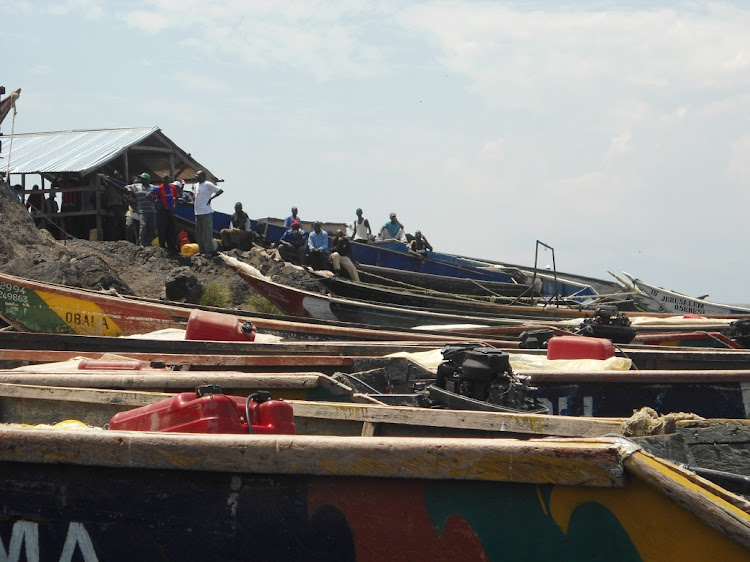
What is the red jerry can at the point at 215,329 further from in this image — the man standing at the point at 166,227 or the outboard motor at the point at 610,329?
the man standing at the point at 166,227

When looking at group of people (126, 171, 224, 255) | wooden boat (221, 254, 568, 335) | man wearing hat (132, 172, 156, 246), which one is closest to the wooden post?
group of people (126, 171, 224, 255)

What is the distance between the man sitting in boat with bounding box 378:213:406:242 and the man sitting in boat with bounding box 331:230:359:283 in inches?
239

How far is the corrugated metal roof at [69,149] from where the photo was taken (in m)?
20.1

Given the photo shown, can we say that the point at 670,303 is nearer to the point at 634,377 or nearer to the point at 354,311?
the point at 354,311

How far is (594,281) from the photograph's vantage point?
945 inches

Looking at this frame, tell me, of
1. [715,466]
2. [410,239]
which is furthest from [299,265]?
[715,466]

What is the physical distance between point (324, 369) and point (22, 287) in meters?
5.99


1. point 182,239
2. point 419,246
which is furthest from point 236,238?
point 419,246

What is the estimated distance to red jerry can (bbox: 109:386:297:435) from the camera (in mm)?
3660

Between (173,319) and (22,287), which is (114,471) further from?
(22,287)

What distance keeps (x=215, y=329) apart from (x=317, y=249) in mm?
10516

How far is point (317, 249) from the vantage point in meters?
18.7

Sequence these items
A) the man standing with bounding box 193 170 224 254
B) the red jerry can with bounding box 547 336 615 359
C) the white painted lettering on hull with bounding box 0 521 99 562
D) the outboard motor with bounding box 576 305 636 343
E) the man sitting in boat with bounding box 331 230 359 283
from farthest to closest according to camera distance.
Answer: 1. the man sitting in boat with bounding box 331 230 359 283
2. the man standing with bounding box 193 170 224 254
3. the outboard motor with bounding box 576 305 636 343
4. the red jerry can with bounding box 547 336 615 359
5. the white painted lettering on hull with bounding box 0 521 99 562

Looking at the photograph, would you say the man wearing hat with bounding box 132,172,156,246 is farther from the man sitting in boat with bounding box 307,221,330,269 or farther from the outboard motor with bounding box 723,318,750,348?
the outboard motor with bounding box 723,318,750,348
